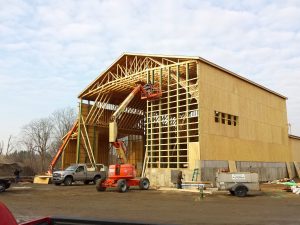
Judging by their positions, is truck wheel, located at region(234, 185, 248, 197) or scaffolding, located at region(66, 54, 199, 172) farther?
scaffolding, located at region(66, 54, 199, 172)

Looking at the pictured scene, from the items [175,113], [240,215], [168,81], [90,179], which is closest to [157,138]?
[175,113]

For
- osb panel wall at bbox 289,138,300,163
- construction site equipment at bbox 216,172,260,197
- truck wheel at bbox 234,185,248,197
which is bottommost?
truck wheel at bbox 234,185,248,197

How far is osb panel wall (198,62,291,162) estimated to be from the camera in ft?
84.0

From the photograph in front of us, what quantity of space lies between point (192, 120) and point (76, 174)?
11.2m

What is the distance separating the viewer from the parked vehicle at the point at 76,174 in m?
28.3

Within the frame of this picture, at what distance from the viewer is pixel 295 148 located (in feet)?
132

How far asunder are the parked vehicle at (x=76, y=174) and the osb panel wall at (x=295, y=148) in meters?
22.6

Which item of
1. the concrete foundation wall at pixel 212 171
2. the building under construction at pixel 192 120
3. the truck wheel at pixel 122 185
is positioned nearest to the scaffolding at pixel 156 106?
the building under construction at pixel 192 120

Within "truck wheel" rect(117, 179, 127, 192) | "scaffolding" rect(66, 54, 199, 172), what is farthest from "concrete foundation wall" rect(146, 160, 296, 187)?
"truck wheel" rect(117, 179, 127, 192)

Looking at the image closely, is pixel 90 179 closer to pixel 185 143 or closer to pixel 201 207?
pixel 185 143

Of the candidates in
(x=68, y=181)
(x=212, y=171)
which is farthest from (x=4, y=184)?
(x=212, y=171)

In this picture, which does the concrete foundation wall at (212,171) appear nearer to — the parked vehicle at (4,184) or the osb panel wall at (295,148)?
the osb panel wall at (295,148)

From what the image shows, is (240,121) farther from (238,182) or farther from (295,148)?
(295,148)

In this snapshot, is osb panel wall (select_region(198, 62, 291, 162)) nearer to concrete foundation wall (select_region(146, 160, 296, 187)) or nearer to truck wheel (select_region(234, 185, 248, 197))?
concrete foundation wall (select_region(146, 160, 296, 187))
